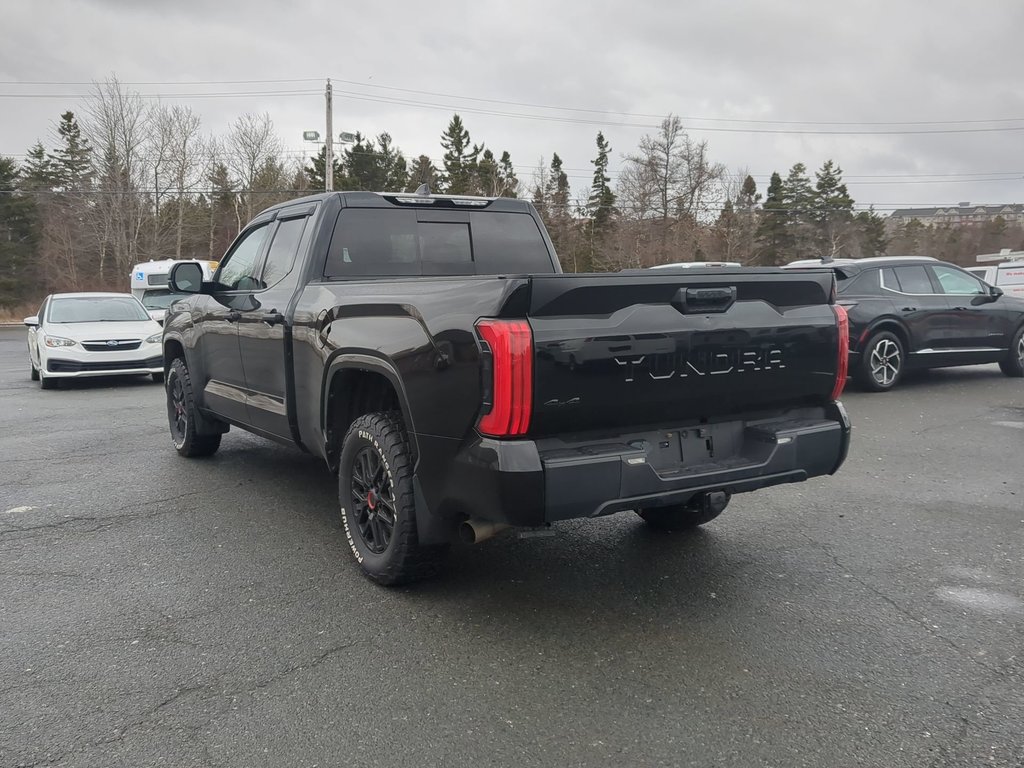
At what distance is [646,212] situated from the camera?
1855 inches

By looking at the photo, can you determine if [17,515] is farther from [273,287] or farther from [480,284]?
[480,284]

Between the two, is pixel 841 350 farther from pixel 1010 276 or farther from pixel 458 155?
pixel 458 155

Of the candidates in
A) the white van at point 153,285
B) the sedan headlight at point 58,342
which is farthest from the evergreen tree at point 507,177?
the sedan headlight at point 58,342

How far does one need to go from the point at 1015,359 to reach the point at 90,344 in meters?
14.1

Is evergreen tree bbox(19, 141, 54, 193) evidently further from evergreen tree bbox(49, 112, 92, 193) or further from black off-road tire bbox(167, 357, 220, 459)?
black off-road tire bbox(167, 357, 220, 459)

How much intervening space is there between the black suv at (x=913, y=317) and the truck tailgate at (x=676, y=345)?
21.5 ft

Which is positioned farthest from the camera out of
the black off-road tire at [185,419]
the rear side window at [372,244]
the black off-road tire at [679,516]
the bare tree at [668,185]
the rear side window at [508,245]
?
the bare tree at [668,185]

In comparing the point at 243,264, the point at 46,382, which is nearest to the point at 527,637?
the point at 243,264

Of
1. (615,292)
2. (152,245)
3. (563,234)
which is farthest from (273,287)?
(152,245)

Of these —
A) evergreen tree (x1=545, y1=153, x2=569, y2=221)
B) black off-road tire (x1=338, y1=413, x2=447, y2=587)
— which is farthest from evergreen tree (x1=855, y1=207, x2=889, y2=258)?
black off-road tire (x1=338, y1=413, x2=447, y2=587)

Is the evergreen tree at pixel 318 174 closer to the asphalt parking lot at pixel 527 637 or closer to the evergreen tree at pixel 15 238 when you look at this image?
the evergreen tree at pixel 15 238

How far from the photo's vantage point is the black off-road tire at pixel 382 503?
11.8 feet

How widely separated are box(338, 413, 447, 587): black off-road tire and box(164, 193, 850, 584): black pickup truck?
11mm

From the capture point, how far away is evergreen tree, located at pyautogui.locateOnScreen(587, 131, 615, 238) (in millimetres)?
50875
